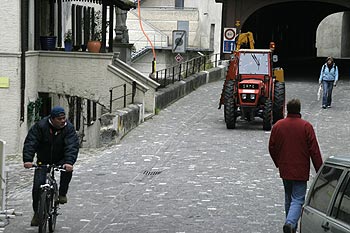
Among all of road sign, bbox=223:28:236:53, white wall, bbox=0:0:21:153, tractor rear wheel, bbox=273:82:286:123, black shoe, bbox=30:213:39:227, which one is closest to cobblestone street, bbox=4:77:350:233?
black shoe, bbox=30:213:39:227

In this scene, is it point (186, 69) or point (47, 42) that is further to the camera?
point (186, 69)

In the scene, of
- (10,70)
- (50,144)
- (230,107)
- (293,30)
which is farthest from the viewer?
(293,30)

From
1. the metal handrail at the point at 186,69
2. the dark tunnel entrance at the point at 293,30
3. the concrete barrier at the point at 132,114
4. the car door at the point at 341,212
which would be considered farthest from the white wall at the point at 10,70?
the dark tunnel entrance at the point at 293,30

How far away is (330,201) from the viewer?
7.10 meters

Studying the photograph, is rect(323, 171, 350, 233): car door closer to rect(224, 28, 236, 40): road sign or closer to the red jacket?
the red jacket

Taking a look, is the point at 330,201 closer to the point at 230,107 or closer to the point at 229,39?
the point at 230,107

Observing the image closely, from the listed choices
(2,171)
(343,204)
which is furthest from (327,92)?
(343,204)

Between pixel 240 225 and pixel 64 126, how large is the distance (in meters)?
2.78

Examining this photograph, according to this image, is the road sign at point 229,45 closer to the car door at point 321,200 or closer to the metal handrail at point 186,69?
the metal handrail at point 186,69

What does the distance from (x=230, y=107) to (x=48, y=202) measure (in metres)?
11.8

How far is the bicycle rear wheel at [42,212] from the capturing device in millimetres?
9852

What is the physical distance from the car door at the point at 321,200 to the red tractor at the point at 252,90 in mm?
13557

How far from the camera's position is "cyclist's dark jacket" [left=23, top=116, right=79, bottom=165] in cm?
1023

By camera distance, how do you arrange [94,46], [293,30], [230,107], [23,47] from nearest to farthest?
[23,47] → [230,107] → [94,46] → [293,30]
